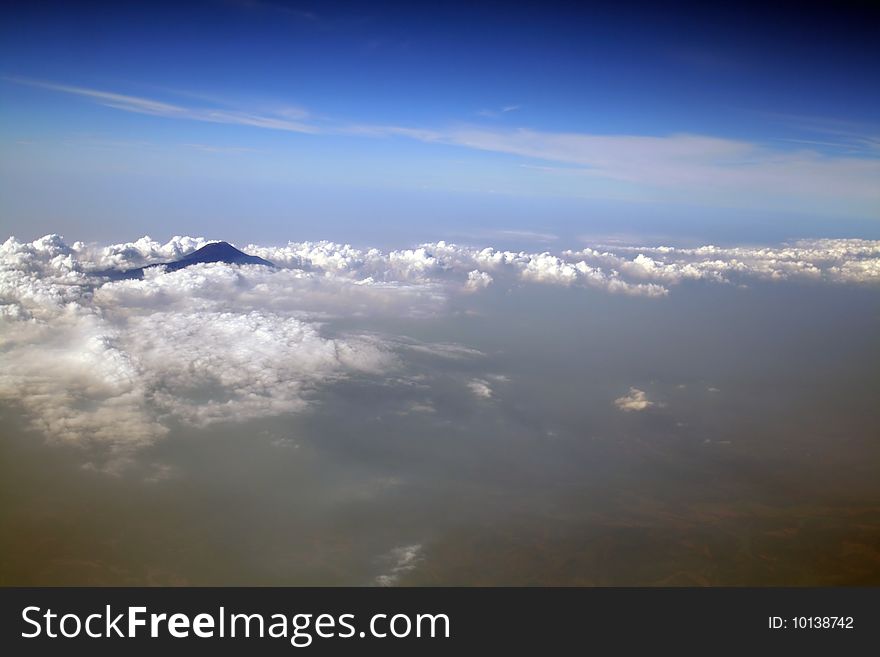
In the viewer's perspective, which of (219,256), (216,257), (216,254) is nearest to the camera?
(216,257)

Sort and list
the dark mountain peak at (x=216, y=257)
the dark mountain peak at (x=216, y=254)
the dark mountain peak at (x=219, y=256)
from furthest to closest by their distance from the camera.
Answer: the dark mountain peak at (x=216, y=254)
the dark mountain peak at (x=219, y=256)
the dark mountain peak at (x=216, y=257)

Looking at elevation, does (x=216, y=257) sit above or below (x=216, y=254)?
below

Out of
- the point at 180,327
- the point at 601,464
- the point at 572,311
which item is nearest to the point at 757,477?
the point at 601,464

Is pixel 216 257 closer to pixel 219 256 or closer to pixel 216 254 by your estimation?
pixel 219 256

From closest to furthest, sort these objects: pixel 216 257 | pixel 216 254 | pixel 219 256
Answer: pixel 216 257 < pixel 219 256 < pixel 216 254

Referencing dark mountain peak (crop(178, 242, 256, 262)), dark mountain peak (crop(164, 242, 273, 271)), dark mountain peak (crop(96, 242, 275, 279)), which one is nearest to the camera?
dark mountain peak (crop(96, 242, 275, 279))

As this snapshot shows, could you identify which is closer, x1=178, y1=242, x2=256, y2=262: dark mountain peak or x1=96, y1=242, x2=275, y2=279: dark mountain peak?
x1=96, y1=242, x2=275, y2=279: dark mountain peak

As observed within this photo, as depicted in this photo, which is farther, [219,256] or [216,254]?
[216,254]

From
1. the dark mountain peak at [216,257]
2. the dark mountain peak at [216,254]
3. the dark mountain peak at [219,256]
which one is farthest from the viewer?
the dark mountain peak at [216,254]

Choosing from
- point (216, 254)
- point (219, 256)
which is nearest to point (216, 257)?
point (219, 256)

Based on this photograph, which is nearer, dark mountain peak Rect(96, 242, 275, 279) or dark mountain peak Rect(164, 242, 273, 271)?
dark mountain peak Rect(96, 242, 275, 279)

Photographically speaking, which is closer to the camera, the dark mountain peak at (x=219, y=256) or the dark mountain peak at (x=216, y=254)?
the dark mountain peak at (x=219, y=256)

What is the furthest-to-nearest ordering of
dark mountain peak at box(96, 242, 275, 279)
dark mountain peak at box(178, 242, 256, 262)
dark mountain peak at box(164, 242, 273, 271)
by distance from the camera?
dark mountain peak at box(178, 242, 256, 262)
dark mountain peak at box(164, 242, 273, 271)
dark mountain peak at box(96, 242, 275, 279)
